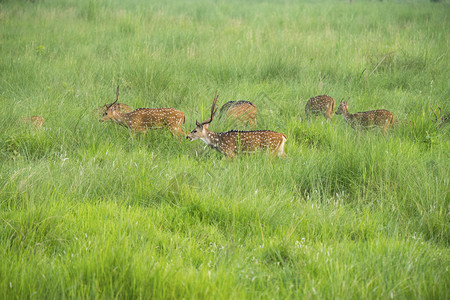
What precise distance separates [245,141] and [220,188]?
981 mm

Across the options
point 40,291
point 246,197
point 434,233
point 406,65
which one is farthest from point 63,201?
point 406,65

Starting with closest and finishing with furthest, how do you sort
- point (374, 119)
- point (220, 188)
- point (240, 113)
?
1. point (220, 188)
2. point (374, 119)
3. point (240, 113)

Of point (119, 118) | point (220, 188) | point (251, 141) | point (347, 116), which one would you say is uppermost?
point (347, 116)

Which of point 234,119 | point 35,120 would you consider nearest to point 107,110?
point 35,120

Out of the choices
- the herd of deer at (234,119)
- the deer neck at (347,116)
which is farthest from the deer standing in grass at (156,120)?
the deer neck at (347,116)

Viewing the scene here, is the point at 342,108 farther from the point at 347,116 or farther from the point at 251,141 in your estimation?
the point at 251,141

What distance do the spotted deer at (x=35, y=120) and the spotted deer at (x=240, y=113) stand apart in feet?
7.63

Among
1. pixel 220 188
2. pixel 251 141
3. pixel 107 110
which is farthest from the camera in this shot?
pixel 107 110

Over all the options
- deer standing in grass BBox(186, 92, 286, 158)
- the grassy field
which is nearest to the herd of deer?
deer standing in grass BBox(186, 92, 286, 158)

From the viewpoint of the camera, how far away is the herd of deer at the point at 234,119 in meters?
5.07

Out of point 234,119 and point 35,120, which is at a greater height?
point 234,119

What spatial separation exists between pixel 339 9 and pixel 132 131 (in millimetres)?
15050

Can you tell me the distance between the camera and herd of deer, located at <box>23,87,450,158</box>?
16.6ft

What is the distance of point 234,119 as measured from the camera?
600 cm
